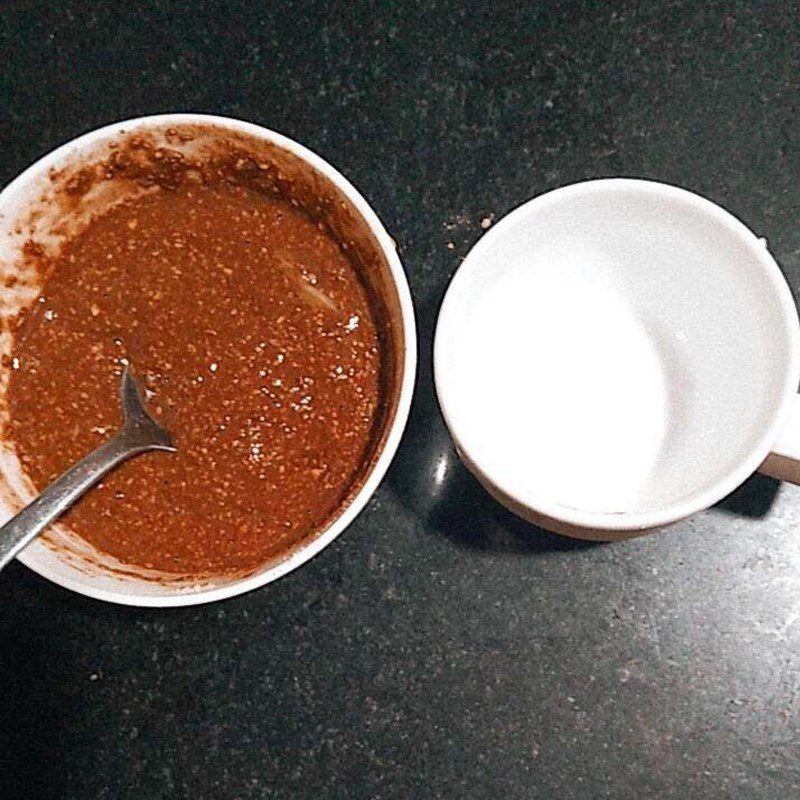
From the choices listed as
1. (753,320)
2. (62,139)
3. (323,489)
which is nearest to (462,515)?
(323,489)

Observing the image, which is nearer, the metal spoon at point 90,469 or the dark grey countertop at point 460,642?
the metal spoon at point 90,469

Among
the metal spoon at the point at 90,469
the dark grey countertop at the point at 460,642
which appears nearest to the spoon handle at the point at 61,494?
the metal spoon at the point at 90,469

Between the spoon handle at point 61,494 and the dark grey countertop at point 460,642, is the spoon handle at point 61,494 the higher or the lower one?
the higher one

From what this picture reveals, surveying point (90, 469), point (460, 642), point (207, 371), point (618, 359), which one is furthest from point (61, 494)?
point (618, 359)

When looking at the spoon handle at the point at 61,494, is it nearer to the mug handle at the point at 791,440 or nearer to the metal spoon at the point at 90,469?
the metal spoon at the point at 90,469

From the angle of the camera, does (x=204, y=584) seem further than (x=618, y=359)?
No

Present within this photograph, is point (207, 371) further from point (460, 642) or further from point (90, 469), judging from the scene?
point (460, 642)
